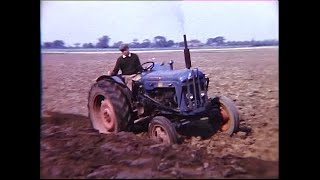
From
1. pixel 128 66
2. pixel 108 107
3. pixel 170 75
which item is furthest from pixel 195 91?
pixel 108 107

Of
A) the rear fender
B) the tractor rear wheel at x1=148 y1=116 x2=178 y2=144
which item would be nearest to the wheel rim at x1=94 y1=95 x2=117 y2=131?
the rear fender

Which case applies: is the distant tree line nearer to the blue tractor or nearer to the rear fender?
the blue tractor

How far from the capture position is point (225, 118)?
241cm

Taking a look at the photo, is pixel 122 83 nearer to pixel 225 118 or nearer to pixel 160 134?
pixel 160 134

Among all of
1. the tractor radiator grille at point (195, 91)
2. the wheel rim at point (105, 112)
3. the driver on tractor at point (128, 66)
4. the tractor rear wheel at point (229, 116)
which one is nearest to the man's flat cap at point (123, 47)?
the driver on tractor at point (128, 66)

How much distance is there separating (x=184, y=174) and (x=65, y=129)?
894 mm

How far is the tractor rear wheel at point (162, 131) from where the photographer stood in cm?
228

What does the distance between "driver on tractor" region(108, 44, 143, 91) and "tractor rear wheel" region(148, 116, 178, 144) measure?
0.31 metres

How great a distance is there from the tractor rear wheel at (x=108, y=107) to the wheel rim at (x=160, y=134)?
0.69ft
